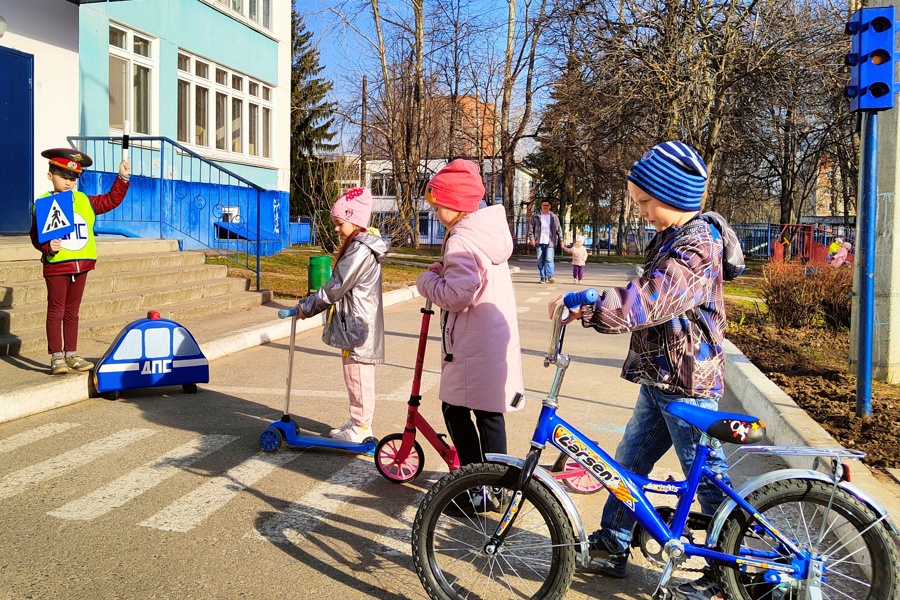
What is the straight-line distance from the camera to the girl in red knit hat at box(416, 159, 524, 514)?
416cm

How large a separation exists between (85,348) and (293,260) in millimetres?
11698

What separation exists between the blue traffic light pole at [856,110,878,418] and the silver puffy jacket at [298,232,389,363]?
3.57 metres

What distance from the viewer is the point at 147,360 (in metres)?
7.20

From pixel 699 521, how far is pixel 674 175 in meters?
1.35

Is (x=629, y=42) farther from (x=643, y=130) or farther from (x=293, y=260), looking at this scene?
(x=293, y=260)

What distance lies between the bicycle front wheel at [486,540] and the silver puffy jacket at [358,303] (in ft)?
7.69

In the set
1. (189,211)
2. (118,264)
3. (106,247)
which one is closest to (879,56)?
(118,264)

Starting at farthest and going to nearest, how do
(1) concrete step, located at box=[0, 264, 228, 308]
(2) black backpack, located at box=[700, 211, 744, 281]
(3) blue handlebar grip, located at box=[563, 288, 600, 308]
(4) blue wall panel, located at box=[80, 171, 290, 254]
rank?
(4) blue wall panel, located at box=[80, 171, 290, 254], (1) concrete step, located at box=[0, 264, 228, 308], (2) black backpack, located at box=[700, 211, 744, 281], (3) blue handlebar grip, located at box=[563, 288, 600, 308]

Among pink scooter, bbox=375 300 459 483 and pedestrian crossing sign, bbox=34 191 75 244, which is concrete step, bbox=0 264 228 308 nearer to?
pedestrian crossing sign, bbox=34 191 75 244

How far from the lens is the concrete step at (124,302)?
342 inches

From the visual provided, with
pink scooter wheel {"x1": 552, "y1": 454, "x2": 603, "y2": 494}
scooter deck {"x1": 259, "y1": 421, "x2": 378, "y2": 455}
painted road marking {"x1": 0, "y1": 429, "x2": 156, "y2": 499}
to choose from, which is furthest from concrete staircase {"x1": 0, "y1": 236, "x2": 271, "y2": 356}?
pink scooter wheel {"x1": 552, "y1": 454, "x2": 603, "y2": 494}

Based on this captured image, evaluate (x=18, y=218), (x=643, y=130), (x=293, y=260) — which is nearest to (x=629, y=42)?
(x=643, y=130)

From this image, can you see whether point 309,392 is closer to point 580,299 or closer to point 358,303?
point 358,303

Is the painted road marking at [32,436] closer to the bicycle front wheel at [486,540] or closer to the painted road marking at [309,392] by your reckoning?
the painted road marking at [309,392]
